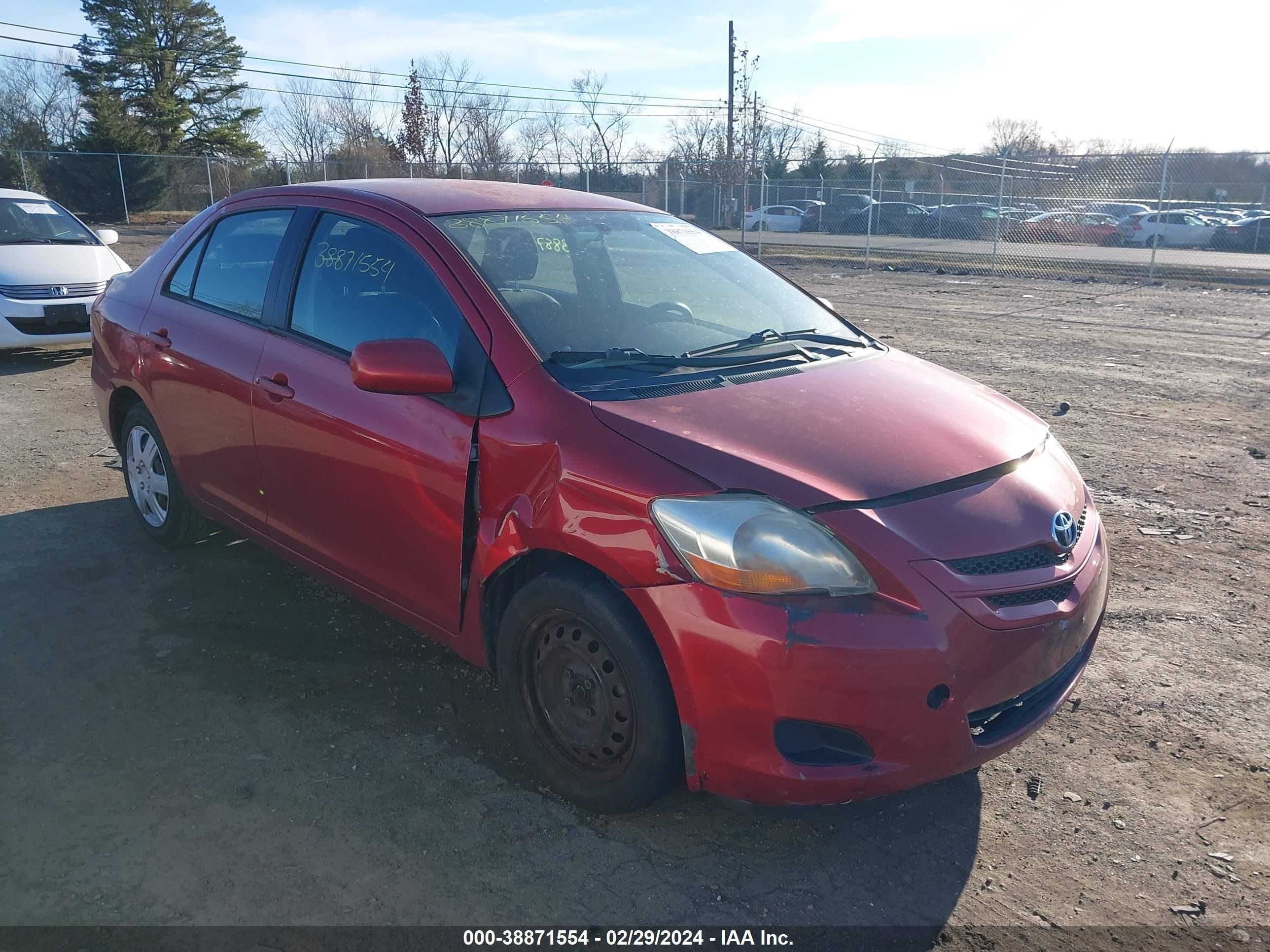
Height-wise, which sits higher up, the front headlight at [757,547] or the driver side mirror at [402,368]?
the driver side mirror at [402,368]

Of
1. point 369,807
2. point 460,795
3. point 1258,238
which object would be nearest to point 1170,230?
point 1258,238

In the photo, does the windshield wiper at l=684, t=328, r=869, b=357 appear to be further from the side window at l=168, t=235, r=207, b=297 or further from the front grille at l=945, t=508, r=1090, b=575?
the side window at l=168, t=235, r=207, b=297

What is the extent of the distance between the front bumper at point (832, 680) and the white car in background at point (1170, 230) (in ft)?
83.6

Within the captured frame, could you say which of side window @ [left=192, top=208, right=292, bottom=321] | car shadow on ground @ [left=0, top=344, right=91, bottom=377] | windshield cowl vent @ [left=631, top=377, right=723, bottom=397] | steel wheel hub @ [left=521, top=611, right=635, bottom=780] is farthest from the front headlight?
car shadow on ground @ [left=0, top=344, right=91, bottom=377]

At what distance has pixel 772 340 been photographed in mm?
3533

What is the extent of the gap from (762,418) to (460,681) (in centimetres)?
160

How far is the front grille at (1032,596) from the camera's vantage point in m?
2.47

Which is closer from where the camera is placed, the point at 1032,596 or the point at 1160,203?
the point at 1032,596

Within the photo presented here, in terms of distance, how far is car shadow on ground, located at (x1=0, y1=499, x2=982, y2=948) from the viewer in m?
2.50

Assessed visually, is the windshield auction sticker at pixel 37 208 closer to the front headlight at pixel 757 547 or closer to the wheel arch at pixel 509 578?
the wheel arch at pixel 509 578

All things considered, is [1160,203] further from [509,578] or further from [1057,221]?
[509,578]

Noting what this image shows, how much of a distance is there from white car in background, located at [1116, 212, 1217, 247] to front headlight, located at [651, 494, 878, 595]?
2556cm

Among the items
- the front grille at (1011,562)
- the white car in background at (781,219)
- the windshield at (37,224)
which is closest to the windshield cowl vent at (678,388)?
the front grille at (1011,562)

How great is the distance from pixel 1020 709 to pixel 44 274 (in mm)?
9931
